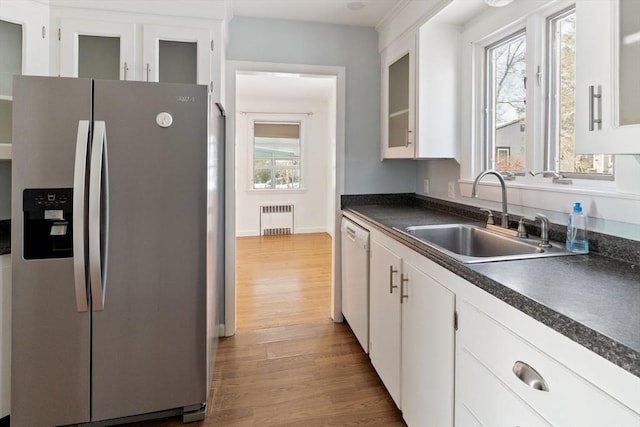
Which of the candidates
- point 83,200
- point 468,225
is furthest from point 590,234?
point 83,200

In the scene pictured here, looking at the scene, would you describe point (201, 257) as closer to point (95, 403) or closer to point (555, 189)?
point (95, 403)

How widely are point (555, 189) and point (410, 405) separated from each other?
1202 millimetres

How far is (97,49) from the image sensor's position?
216 cm

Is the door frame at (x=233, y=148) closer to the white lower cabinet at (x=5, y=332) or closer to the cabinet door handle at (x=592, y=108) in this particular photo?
the white lower cabinet at (x=5, y=332)

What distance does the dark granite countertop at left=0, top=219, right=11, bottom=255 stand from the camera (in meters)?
1.65

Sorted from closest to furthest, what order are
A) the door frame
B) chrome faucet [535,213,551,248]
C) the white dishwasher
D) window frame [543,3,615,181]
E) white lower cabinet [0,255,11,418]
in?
chrome faucet [535,213,551,248], white lower cabinet [0,255,11,418], window frame [543,3,615,181], the white dishwasher, the door frame

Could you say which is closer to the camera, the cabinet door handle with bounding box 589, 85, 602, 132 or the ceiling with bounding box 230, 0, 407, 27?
the cabinet door handle with bounding box 589, 85, 602, 132

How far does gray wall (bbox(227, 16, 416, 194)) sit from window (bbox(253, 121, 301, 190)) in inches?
159

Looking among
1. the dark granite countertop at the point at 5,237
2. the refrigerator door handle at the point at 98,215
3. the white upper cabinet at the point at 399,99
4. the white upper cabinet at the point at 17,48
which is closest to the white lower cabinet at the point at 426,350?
the white upper cabinet at the point at 399,99

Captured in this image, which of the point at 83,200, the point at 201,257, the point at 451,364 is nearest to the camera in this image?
the point at 451,364

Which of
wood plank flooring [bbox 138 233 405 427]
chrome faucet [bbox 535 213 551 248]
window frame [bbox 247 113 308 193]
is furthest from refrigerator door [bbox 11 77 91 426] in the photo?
window frame [bbox 247 113 308 193]

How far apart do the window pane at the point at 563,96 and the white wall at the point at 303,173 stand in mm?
5085

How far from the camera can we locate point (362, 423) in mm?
1781

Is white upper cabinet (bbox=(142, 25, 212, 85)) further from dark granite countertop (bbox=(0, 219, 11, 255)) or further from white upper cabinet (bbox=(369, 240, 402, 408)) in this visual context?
white upper cabinet (bbox=(369, 240, 402, 408))
